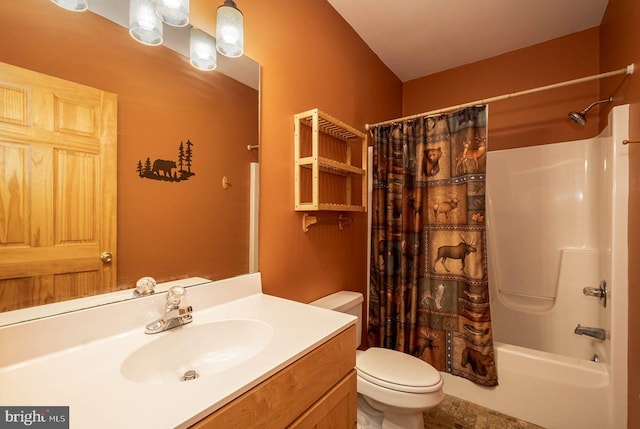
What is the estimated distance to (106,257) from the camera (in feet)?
2.79

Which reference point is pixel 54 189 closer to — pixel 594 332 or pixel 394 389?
pixel 394 389

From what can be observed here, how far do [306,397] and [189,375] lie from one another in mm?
372

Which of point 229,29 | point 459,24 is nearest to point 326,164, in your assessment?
point 229,29

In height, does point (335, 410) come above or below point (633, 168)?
below

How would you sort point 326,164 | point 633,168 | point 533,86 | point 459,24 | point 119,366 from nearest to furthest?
point 119,366 < point 633,168 < point 326,164 < point 459,24 < point 533,86

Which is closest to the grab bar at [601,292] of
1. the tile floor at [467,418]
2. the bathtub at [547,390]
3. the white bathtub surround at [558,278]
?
the white bathtub surround at [558,278]

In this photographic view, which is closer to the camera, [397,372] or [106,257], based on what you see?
[106,257]

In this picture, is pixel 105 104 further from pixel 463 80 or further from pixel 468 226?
pixel 463 80

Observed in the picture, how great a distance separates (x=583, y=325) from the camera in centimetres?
186

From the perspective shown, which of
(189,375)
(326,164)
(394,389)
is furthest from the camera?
(326,164)

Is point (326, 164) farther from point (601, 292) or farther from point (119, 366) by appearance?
point (601, 292)

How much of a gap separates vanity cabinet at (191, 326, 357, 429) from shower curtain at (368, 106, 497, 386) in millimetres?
983

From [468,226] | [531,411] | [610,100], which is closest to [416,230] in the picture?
[468,226]

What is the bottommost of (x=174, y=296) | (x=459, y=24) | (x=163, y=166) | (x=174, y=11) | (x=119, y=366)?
(x=119, y=366)
